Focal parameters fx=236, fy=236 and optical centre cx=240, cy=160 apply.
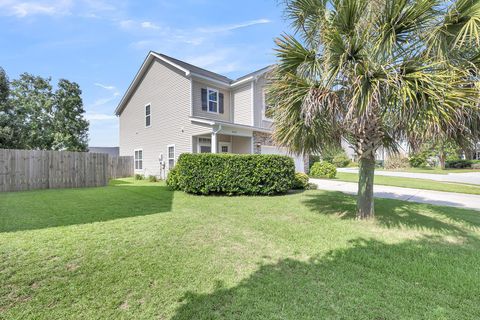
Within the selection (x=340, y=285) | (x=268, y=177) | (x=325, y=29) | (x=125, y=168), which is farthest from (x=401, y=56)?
(x=125, y=168)

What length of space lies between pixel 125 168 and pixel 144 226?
14.8m

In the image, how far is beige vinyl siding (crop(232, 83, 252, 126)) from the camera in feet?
47.3

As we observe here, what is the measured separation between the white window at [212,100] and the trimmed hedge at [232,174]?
19.4 ft

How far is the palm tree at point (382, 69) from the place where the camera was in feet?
13.9

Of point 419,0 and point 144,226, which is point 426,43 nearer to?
point 419,0

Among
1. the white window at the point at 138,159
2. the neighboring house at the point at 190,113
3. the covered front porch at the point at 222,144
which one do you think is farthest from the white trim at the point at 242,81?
the white window at the point at 138,159

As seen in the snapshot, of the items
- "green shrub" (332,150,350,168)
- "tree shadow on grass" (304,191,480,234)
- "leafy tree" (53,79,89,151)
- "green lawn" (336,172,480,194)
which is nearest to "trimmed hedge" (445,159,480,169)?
"green shrub" (332,150,350,168)

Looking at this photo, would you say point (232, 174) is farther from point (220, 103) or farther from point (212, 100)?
point (220, 103)

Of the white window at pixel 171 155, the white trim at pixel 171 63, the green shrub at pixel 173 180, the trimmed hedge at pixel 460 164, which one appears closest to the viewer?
the green shrub at pixel 173 180

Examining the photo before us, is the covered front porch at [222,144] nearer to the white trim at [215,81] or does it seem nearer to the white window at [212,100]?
the white window at [212,100]

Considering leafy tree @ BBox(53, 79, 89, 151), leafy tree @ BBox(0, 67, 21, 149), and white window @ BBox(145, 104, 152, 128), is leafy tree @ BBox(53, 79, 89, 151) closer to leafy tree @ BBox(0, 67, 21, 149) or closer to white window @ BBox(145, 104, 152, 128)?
leafy tree @ BBox(0, 67, 21, 149)

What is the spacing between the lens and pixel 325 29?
16.1 ft

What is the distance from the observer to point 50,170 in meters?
10.6

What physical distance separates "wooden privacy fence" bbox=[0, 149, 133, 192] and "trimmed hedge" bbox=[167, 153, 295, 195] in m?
5.64
